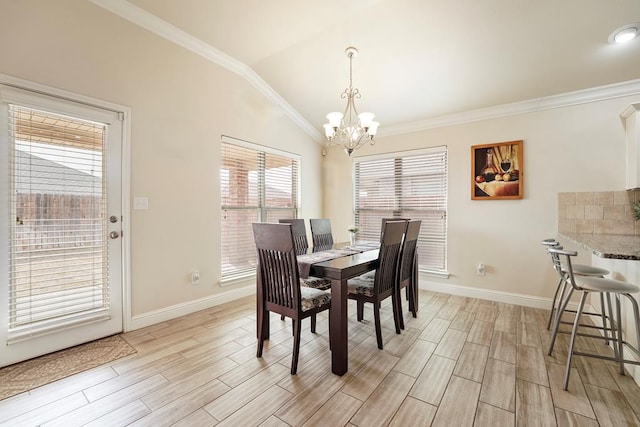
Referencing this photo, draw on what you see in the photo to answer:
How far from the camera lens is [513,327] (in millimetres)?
2807

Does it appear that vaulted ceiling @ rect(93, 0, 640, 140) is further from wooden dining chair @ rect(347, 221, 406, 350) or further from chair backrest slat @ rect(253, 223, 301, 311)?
chair backrest slat @ rect(253, 223, 301, 311)

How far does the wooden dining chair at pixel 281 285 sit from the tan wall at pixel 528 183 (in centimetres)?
254

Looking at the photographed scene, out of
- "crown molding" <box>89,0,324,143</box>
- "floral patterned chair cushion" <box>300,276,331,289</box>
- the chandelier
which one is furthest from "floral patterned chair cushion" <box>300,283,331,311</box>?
"crown molding" <box>89,0,324,143</box>

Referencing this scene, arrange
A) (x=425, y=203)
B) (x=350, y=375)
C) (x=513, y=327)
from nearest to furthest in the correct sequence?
1. (x=350, y=375)
2. (x=513, y=327)
3. (x=425, y=203)

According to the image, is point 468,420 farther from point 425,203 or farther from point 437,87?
point 437,87

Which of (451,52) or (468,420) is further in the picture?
(451,52)

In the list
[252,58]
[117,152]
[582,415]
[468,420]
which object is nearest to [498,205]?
[582,415]

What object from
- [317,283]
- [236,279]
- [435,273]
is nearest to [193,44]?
[236,279]

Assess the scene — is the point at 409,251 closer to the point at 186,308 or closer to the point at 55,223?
the point at 186,308

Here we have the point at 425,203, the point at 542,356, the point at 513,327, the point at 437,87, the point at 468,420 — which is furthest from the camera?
the point at 425,203

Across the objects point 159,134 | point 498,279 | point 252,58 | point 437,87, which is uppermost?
point 252,58

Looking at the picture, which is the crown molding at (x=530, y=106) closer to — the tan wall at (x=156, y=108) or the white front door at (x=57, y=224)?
the tan wall at (x=156, y=108)

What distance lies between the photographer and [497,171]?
357cm

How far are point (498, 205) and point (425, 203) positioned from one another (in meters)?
0.94
